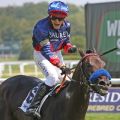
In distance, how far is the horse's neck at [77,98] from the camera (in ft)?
24.7

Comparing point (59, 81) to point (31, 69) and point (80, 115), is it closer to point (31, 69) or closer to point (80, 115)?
point (80, 115)

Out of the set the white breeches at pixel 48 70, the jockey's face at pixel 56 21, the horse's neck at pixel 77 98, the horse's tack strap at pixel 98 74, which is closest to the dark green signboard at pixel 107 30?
the white breeches at pixel 48 70

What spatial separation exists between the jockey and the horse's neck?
0.31 meters

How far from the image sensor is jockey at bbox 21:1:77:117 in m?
7.93

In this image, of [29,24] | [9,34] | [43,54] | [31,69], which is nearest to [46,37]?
[43,54]

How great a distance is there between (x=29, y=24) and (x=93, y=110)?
106598 mm

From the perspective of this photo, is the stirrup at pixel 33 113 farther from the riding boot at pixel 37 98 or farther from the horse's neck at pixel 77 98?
the horse's neck at pixel 77 98

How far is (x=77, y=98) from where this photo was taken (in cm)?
761

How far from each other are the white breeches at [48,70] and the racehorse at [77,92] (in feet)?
0.75

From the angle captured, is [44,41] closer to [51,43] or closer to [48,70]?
[51,43]

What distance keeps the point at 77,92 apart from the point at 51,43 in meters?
0.95

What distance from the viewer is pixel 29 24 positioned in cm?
11962

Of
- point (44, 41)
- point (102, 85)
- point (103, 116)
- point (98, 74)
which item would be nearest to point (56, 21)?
point (44, 41)

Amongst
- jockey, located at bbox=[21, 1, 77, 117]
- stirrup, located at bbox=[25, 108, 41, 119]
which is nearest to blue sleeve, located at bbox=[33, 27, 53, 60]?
jockey, located at bbox=[21, 1, 77, 117]
